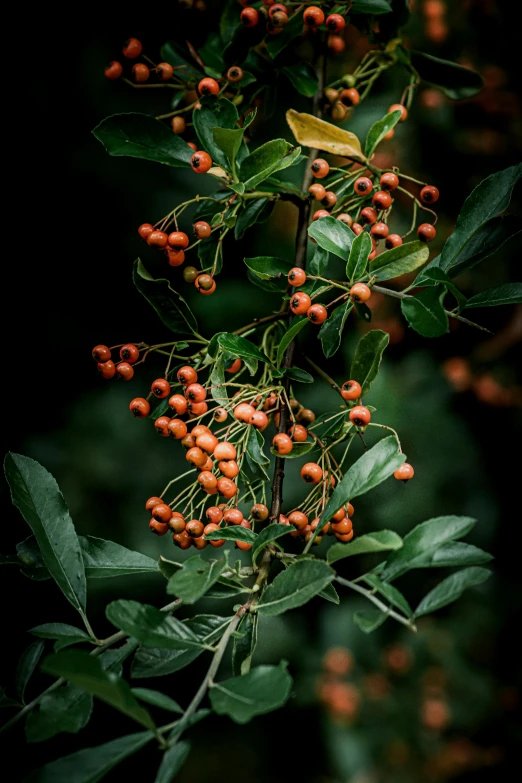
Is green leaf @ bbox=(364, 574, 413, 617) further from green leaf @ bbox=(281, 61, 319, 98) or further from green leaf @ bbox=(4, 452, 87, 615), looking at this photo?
green leaf @ bbox=(281, 61, 319, 98)

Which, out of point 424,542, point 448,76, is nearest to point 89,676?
point 424,542

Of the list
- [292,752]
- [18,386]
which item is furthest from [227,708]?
[292,752]

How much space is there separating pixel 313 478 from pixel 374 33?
0.57m

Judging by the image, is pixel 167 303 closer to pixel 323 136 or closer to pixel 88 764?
pixel 323 136

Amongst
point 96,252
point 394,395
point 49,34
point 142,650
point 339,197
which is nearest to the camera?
point 142,650

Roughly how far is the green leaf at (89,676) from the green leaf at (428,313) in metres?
0.39

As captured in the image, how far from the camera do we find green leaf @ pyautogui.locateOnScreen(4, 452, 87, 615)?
627mm

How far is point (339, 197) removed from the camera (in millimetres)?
717

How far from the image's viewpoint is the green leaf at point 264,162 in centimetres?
59

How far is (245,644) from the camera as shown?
60 centimetres

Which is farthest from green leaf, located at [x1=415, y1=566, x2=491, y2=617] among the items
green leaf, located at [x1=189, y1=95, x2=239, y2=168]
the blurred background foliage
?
the blurred background foliage

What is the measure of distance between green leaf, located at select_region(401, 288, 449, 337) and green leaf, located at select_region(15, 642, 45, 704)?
496 millimetres

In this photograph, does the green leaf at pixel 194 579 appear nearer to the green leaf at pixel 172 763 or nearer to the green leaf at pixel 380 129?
the green leaf at pixel 172 763

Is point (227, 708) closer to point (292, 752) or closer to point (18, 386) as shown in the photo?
point (18, 386)
